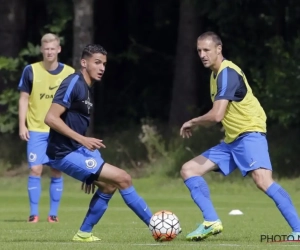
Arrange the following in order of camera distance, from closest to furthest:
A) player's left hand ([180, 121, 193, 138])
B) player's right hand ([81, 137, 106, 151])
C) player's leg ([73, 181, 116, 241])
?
player's right hand ([81, 137, 106, 151])
player's left hand ([180, 121, 193, 138])
player's leg ([73, 181, 116, 241])

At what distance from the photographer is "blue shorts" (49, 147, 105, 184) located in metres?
9.77

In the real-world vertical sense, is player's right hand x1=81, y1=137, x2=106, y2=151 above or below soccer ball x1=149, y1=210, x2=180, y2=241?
above

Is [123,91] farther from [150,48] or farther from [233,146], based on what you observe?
[233,146]

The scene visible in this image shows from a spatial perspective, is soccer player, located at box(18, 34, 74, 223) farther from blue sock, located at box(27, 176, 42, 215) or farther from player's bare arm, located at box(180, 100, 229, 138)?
player's bare arm, located at box(180, 100, 229, 138)

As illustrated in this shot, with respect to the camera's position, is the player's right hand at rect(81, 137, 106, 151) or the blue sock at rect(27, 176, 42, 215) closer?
the player's right hand at rect(81, 137, 106, 151)

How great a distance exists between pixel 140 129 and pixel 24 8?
4178 millimetres

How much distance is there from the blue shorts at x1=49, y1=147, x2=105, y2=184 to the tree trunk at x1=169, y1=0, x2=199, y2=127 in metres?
14.4

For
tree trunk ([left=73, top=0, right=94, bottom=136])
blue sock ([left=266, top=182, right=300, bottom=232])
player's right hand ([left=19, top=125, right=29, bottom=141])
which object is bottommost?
blue sock ([left=266, top=182, right=300, bottom=232])

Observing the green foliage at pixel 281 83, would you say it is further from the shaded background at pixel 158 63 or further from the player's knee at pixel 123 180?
the player's knee at pixel 123 180

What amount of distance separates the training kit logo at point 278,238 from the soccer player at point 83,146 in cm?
120

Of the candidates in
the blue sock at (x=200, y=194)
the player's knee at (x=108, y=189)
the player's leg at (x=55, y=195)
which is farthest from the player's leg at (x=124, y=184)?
the player's leg at (x=55, y=195)

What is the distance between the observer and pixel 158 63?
27.4 meters

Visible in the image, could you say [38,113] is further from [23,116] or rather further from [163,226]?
[163,226]

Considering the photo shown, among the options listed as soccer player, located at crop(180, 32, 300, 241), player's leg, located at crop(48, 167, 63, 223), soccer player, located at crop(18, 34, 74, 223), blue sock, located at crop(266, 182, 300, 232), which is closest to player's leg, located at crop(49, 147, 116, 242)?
soccer player, located at crop(180, 32, 300, 241)
